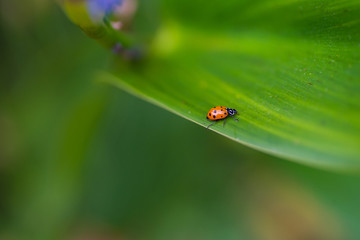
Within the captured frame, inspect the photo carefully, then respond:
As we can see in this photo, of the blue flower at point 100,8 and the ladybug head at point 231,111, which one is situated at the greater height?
the blue flower at point 100,8

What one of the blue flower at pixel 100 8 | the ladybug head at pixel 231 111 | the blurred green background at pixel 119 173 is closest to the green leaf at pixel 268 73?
the ladybug head at pixel 231 111

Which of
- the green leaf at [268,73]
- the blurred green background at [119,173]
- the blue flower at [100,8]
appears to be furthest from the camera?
the blurred green background at [119,173]

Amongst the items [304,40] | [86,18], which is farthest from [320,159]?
[86,18]

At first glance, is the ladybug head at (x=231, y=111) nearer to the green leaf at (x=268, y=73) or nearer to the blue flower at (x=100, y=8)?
the green leaf at (x=268, y=73)

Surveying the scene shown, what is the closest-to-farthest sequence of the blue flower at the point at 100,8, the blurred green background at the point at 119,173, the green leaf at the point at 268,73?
1. the green leaf at the point at 268,73
2. the blue flower at the point at 100,8
3. the blurred green background at the point at 119,173

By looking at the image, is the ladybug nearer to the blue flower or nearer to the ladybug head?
the ladybug head

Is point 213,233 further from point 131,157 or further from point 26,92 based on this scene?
point 26,92

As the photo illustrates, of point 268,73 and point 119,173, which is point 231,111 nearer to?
point 268,73
